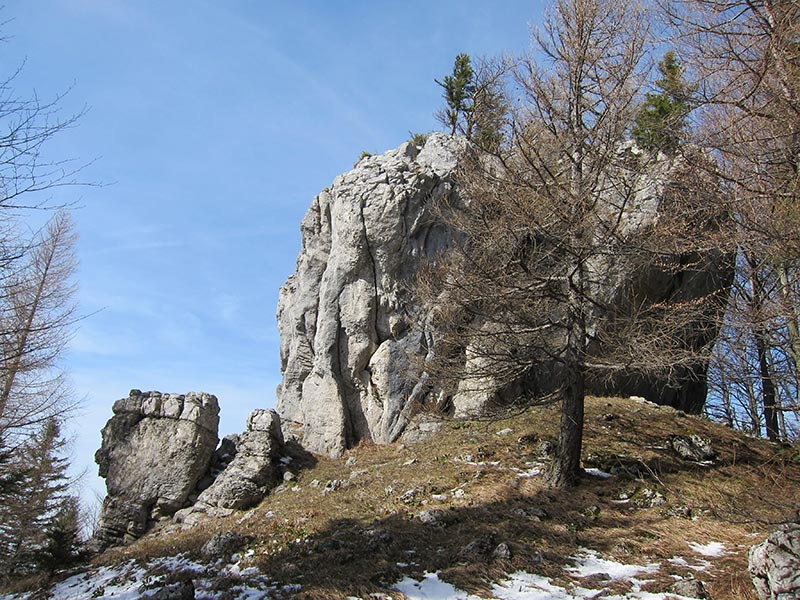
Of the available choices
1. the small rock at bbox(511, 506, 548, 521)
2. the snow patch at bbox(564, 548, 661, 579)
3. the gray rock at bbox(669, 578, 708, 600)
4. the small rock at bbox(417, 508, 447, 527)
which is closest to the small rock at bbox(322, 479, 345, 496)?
the small rock at bbox(417, 508, 447, 527)

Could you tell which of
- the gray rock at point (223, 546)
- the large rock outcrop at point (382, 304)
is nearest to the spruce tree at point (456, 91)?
the large rock outcrop at point (382, 304)

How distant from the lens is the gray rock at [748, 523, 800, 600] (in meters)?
5.11

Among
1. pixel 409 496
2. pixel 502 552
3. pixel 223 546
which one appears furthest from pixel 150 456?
pixel 502 552

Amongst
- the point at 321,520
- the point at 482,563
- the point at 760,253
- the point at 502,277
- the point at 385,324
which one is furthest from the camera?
the point at 385,324

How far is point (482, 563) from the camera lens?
24.1ft

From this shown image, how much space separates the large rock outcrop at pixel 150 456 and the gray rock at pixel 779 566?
13844 mm

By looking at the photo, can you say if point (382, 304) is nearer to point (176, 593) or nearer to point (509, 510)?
point (509, 510)

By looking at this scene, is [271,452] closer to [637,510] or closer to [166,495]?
[166,495]

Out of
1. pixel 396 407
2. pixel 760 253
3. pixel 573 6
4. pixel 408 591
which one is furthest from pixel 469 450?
pixel 573 6

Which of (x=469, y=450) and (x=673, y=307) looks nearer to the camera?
(x=673, y=307)

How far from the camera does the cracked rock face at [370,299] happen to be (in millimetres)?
16828

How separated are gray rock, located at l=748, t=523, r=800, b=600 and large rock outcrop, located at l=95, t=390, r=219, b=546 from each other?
45.4 ft

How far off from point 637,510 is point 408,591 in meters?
4.78

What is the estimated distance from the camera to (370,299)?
685 inches
